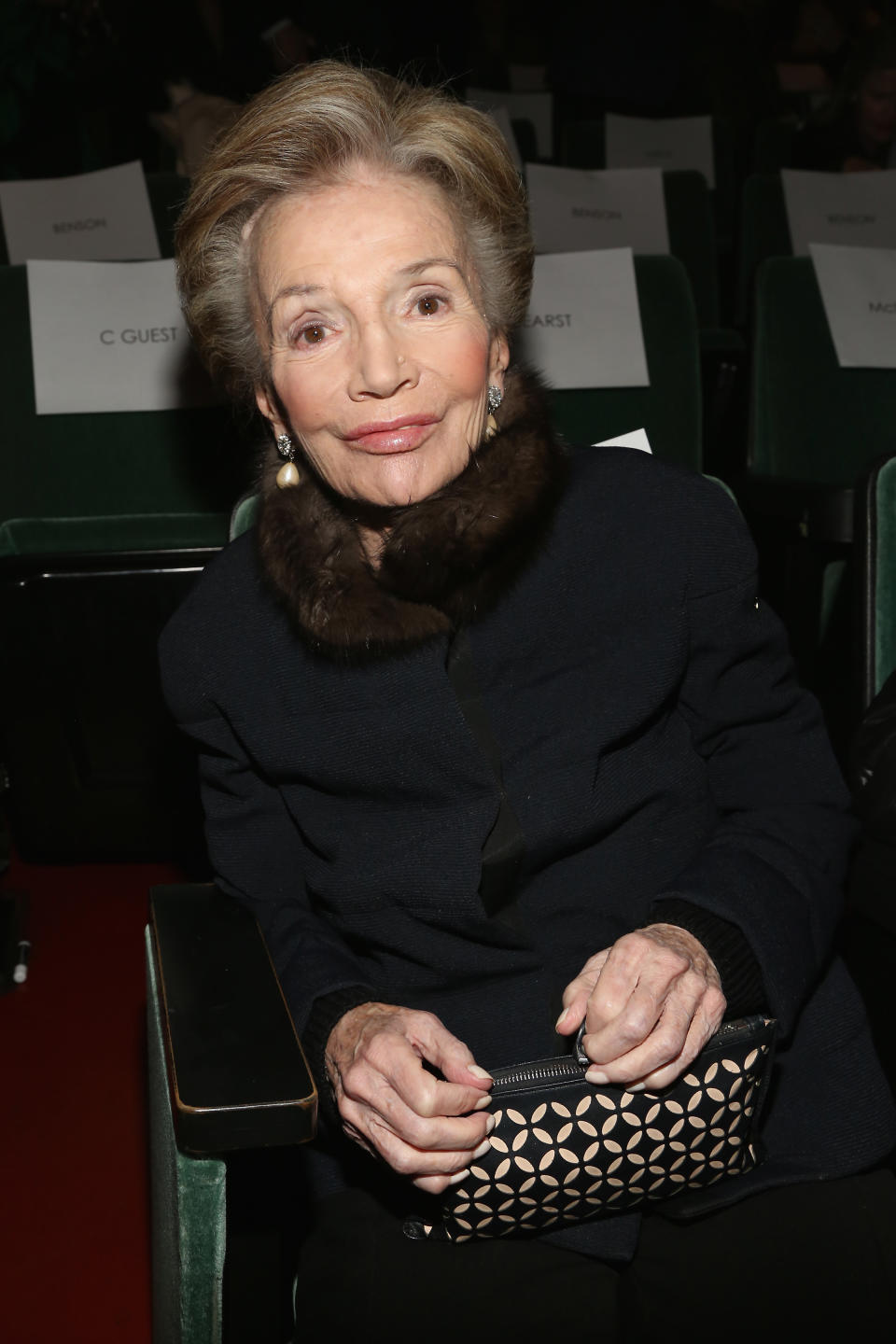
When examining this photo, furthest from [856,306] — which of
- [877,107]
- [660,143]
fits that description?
[660,143]

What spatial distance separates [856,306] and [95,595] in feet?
4.90

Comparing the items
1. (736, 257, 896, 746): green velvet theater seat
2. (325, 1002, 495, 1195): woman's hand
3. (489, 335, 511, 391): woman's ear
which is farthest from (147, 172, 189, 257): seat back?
(325, 1002, 495, 1195): woman's hand

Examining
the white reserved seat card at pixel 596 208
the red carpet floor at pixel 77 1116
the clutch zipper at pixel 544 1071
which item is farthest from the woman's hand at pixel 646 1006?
the white reserved seat card at pixel 596 208

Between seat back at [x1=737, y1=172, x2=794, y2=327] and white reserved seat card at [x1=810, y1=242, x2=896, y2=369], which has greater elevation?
seat back at [x1=737, y1=172, x2=794, y2=327]

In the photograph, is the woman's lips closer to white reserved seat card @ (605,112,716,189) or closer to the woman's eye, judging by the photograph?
the woman's eye

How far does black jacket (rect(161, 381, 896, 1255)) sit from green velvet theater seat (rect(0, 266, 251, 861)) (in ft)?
2.31

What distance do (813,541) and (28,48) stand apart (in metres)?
3.31

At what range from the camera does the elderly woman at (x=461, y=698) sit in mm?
1198

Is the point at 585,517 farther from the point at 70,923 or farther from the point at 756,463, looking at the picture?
the point at 70,923

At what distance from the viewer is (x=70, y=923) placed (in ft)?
7.66

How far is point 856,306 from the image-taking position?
238cm

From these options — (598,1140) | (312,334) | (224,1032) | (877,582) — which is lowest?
(598,1140)

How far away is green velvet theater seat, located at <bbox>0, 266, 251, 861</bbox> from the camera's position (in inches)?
76.5

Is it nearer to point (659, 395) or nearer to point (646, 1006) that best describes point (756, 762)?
point (646, 1006)
